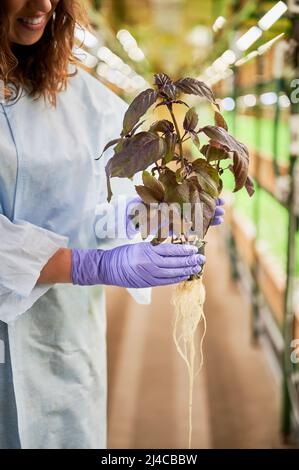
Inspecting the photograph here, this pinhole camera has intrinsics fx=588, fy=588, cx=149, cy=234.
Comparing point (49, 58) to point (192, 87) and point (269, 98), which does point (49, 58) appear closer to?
point (192, 87)

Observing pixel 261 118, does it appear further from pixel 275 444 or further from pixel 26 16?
pixel 26 16

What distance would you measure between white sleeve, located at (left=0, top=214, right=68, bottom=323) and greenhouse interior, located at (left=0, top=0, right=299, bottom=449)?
341 millimetres

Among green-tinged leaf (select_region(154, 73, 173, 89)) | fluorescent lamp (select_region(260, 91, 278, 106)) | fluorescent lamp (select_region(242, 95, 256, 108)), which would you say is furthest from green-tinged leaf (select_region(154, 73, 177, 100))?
fluorescent lamp (select_region(242, 95, 256, 108))

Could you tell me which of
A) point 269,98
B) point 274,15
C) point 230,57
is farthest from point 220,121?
point 269,98

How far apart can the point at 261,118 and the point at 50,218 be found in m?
3.16

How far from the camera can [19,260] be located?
145 centimetres

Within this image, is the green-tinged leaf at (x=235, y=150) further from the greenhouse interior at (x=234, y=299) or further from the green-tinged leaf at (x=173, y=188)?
the green-tinged leaf at (x=173, y=188)

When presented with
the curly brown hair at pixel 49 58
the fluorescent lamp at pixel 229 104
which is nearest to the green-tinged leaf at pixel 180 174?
the curly brown hair at pixel 49 58

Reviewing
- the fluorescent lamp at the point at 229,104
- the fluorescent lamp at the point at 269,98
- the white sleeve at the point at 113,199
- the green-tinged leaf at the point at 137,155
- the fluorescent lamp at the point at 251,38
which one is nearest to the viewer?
the green-tinged leaf at the point at 137,155

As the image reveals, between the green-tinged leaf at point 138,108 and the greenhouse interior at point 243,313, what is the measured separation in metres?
0.15

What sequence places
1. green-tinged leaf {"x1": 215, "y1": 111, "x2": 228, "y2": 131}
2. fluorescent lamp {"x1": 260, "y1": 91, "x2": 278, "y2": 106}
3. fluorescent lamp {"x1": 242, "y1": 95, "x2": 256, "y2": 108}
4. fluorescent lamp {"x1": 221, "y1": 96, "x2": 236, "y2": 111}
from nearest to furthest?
green-tinged leaf {"x1": 215, "y1": 111, "x2": 228, "y2": 131} < fluorescent lamp {"x1": 260, "y1": 91, "x2": 278, "y2": 106} < fluorescent lamp {"x1": 242, "y1": 95, "x2": 256, "y2": 108} < fluorescent lamp {"x1": 221, "y1": 96, "x2": 236, "y2": 111}

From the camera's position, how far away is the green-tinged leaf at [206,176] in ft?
4.22

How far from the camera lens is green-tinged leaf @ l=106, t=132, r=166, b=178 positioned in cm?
123

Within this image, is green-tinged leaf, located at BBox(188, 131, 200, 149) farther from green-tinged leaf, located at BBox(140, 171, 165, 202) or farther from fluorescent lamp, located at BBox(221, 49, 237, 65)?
fluorescent lamp, located at BBox(221, 49, 237, 65)
